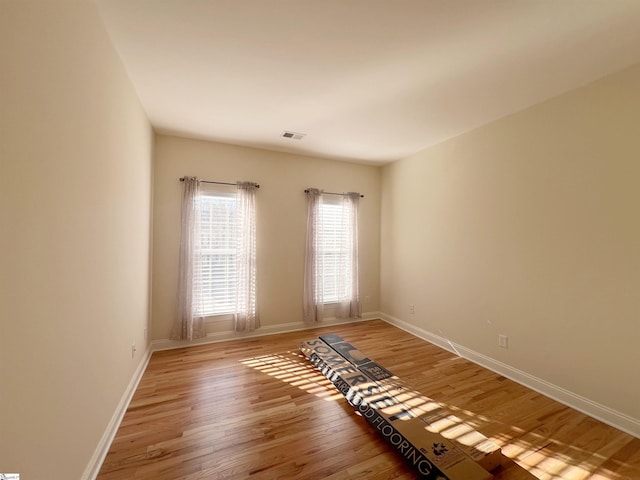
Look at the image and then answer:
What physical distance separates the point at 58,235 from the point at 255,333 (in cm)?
295

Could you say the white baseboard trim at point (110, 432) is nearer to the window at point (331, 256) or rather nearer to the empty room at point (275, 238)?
the empty room at point (275, 238)

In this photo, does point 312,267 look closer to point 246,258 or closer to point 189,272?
point 246,258

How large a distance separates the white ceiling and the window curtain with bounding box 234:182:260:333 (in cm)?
104

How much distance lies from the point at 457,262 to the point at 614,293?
4.54 feet

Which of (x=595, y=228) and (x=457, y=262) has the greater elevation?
(x=595, y=228)

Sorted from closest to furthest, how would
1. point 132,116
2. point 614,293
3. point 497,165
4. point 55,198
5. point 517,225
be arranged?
point 55,198 < point 614,293 < point 132,116 < point 517,225 < point 497,165

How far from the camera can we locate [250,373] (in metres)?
2.70

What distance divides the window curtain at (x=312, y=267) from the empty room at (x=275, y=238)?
54 cm

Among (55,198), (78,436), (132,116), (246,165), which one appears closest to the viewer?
(55,198)

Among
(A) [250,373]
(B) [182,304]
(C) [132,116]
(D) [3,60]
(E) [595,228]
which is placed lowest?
(A) [250,373]

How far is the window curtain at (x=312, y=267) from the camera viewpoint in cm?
404

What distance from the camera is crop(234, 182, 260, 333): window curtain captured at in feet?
11.9

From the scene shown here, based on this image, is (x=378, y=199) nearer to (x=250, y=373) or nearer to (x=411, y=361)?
(x=411, y=361)

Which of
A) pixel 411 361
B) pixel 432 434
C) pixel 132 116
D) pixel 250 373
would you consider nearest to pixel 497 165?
pixel 411 361
